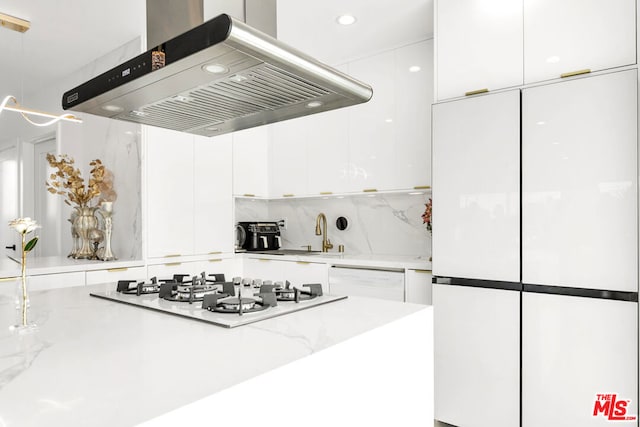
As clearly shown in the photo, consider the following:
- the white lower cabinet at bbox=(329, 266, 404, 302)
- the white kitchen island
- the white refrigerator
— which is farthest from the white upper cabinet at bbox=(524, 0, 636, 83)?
the white kitchen island

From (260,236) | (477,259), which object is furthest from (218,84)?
(260,236)

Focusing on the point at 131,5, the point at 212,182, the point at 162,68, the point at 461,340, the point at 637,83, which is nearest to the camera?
the point at 162,68

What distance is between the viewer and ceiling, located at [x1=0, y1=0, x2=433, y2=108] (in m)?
2.70

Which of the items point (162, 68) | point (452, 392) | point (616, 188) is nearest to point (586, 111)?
point (616, 188)

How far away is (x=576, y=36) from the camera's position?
2107 millimetres

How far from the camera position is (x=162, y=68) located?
3.98ft

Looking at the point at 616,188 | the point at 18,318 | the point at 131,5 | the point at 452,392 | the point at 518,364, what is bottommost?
the point at 452,392

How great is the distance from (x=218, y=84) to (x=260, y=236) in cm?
261

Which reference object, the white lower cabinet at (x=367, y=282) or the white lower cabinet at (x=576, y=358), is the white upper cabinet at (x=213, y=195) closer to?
the white lower cabinet at (x=367, y=282)

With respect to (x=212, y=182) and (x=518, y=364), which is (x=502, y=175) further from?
(x=212, y=182)

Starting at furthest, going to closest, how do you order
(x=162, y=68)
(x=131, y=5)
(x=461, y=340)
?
(x=131, y=5) → (x=461, y=340) → (x=162, y=68)

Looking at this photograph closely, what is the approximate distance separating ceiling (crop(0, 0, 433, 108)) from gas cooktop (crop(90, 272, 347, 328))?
1902 mm

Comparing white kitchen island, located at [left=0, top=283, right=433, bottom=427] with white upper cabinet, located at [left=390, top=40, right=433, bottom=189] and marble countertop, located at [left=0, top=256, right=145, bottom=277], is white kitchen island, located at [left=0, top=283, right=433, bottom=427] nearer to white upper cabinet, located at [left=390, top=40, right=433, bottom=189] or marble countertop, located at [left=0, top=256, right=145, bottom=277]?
marble countertop, located at [left=0, top=256, right=145, bottom=277]

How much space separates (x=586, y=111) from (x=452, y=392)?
164 centimetres
